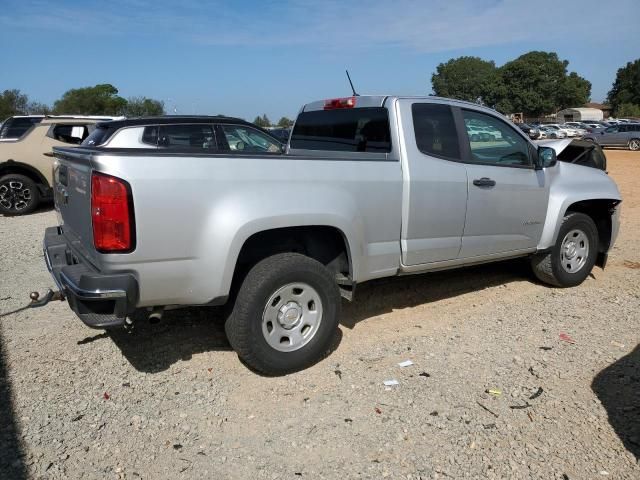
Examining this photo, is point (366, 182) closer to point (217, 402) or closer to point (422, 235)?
point (422, 235)

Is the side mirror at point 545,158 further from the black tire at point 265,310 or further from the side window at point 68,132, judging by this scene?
the side window at point 68,132

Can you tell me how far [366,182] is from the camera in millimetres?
3816

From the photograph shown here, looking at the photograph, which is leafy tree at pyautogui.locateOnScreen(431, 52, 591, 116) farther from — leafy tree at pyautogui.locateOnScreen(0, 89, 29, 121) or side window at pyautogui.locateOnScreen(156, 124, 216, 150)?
side window at pyautogui.locateOnScreen(156, 124, 216, 150)

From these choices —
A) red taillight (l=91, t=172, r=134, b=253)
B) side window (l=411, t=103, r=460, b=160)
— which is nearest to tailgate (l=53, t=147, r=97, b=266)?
red taillight (l=91, t=172, r=134, b=253)

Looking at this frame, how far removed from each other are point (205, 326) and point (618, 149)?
3315cm

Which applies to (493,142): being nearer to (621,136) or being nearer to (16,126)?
(16,126)

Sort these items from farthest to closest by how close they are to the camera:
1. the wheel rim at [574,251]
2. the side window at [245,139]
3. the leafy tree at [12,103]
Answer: the leafy tree at [12,103]
the side window at [245,139]
the wheel rim at [574,251]

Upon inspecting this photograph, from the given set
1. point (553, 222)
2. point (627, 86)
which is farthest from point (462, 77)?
point (553, 222)

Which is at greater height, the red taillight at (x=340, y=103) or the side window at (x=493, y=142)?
the red taillight at (x=340, y=103)

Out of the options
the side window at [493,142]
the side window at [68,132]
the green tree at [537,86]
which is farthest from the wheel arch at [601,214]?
the green tree at [537,86]

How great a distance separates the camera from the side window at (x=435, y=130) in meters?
4.30

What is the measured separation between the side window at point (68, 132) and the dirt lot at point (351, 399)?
646 centimetres

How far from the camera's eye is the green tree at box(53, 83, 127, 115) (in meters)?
51.6

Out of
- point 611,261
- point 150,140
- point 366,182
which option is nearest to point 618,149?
point 611,261
